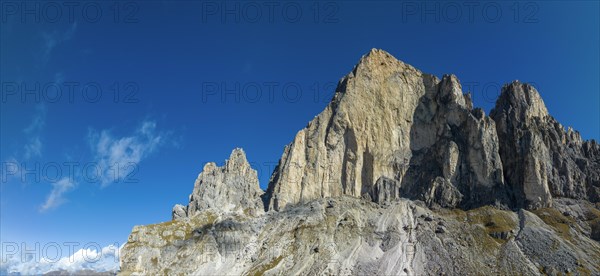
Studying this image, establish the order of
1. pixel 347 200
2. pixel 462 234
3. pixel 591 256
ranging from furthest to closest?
pixel 347 200 < pixel 462 234 < pixel 591 256

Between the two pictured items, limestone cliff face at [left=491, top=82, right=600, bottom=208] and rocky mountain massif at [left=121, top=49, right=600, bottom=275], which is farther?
limestone cliff face at [left=491, top=82, right=600, bottom=208]

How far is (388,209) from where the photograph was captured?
18175 cm

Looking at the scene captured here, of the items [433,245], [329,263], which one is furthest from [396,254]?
[329,263]

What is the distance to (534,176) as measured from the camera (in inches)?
6565

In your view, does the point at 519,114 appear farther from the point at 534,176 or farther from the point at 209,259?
the point at 209,259

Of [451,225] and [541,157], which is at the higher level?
[541,157]

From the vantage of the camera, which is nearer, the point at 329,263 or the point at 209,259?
the point at 329,263

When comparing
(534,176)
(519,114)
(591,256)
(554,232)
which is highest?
(519,114)

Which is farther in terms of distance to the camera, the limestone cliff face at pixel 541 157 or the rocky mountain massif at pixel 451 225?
the limestone cliff face at pixel 541 157

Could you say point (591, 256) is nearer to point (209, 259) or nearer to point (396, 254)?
point (396, 254)

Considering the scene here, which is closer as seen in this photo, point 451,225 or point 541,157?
point 451,225

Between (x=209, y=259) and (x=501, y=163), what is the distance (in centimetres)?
13264

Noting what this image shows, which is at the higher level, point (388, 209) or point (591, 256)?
point (388, 209)

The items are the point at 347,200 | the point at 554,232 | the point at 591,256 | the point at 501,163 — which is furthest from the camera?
the point at 347,200
